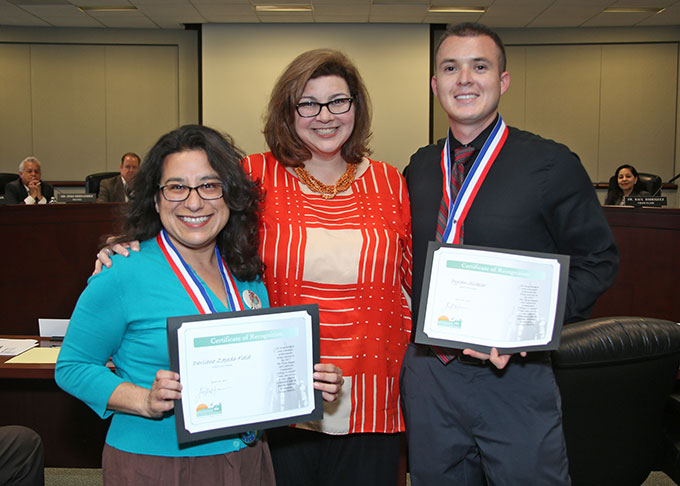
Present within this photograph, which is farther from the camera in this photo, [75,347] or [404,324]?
[404,324]

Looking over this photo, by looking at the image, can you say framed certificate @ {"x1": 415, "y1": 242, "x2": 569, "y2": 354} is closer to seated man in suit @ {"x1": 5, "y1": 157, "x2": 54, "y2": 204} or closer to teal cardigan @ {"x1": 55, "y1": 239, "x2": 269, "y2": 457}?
teal cardigan @ {"x1": 55, "y1": 239, "x2": 269, "y2": 457}

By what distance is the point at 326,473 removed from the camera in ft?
5.64

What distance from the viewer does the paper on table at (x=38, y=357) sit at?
7.37 feet

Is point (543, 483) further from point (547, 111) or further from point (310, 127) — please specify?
point (547, 111)

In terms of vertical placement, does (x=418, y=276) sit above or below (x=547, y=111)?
below

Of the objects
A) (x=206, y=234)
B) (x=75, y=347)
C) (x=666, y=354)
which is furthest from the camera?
(x=666, y=354)

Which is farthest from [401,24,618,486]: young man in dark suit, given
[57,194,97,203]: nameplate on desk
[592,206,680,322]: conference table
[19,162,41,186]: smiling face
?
[19,162,41,186]: smiling face

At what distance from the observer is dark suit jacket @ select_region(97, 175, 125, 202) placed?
6.56 meters

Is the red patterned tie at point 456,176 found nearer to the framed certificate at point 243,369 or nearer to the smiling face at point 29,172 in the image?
the framed certificate at point 243,369

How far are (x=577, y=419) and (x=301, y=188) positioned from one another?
1.08 metres

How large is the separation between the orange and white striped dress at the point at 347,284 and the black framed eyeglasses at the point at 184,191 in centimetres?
31

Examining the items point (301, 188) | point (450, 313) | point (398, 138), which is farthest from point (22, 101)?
point (450, 313)

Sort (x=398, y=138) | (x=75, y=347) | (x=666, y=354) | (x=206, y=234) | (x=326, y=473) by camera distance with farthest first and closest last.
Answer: (x=398, y=138) < (x=326, y=473) < (x=666, y=354) < (x=206, y=234) < (x=75, y=347)

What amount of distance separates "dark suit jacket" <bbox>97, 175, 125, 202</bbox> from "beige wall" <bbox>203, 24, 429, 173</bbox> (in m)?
2.95
